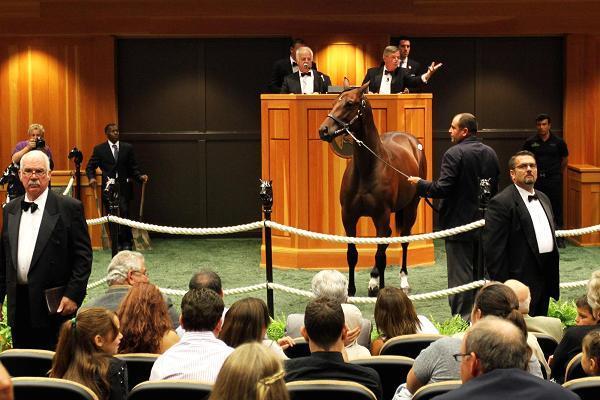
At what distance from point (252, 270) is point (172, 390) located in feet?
26.7

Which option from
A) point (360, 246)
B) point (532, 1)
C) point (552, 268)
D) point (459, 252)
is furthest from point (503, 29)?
point (552, 268)

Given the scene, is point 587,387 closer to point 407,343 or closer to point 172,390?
point 407,343

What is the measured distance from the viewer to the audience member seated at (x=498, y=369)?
3865 mm

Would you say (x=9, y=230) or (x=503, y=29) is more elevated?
(x=503, y=29)

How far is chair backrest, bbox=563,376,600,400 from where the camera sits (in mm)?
4989

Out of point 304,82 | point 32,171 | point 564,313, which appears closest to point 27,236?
point 32,171

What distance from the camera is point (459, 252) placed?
1017 cm

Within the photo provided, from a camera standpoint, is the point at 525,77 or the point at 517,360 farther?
the point at 525,77

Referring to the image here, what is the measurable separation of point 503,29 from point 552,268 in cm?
713

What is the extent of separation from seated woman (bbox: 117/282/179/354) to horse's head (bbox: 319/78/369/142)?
15.6 feet

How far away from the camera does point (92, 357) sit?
538cm

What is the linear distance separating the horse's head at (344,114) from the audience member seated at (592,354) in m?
5.72

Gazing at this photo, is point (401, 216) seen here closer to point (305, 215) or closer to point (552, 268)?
point (305, 215)

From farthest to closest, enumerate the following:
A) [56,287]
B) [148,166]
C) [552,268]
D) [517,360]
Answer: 1. [148,166]
2. [552,268]
3. [56,287]
4. [517,360]
